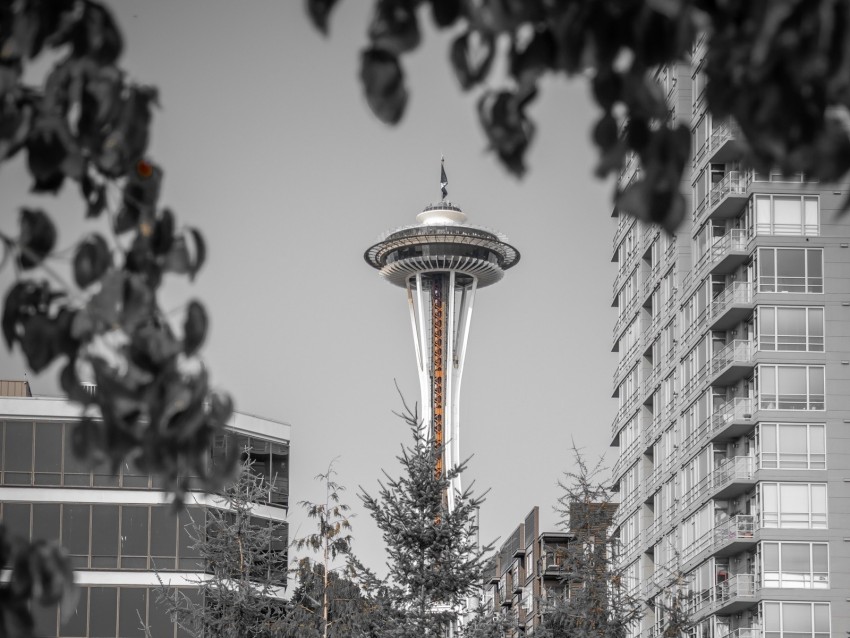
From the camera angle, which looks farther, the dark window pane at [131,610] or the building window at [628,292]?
the building window at [628,292]

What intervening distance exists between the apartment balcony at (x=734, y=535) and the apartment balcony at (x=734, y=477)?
3.62 feet

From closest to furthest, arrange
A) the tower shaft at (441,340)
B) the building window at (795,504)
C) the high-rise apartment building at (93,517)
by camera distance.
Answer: the building window at (795,504)
the high-rise apartment building at (93,517)
the tower shaft at (441,340)

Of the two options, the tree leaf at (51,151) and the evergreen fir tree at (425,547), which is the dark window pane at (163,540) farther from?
the tree leaf at (51,151)

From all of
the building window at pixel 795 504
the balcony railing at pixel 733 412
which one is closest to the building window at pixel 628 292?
the balcony railing at pixel 733 412

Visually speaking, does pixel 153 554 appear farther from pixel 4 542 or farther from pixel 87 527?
pixel 4 542

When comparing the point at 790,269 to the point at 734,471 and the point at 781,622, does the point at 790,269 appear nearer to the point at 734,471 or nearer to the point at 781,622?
the point at 734,471

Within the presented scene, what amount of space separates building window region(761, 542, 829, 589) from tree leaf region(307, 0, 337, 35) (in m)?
65.5

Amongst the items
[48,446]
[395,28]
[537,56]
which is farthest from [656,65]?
[48,446]

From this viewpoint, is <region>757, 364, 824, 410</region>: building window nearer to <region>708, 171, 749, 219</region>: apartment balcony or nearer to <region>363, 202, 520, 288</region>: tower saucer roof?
<region>708, 171, 749, 219</region>: apartment balcony

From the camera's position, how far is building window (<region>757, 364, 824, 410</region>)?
2781 inches

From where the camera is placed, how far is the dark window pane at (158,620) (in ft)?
236

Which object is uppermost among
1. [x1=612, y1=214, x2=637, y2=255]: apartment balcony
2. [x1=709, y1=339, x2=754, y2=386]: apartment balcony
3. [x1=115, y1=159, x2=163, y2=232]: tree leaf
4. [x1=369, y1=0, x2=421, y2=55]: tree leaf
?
[x1=612, y1=214, x2=637, y2=255]: apartment balcony

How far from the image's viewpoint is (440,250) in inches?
6629

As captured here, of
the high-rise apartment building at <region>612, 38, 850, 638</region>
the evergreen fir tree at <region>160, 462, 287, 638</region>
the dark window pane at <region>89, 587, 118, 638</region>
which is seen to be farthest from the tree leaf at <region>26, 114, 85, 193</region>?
the dark window pane at <region>89, 587, 118, 638</region>
